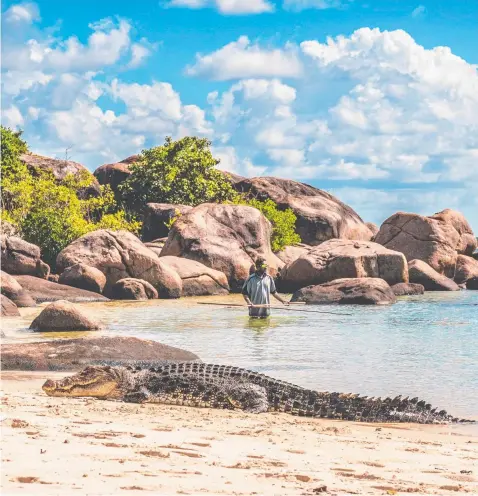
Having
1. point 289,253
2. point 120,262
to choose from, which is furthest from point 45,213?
point 289,253

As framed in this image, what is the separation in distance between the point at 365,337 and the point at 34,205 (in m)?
19.4

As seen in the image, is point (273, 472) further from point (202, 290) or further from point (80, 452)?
point (202, 290)

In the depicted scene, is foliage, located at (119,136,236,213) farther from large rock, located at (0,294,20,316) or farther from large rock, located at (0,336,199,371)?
large rock, located at (0,336,199,371)

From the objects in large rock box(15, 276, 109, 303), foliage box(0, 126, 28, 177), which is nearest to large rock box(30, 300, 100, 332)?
large rock box(15, 276, 109, 303)

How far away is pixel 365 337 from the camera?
1975 cm

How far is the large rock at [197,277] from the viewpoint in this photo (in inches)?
1261

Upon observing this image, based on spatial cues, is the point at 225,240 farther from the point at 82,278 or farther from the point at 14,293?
the point at 14,293

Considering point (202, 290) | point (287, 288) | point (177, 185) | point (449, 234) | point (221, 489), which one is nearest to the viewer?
point (221, 489)

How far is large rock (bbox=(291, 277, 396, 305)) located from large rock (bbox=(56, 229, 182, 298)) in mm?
4579

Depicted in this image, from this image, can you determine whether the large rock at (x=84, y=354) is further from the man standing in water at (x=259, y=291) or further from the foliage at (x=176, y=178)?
the foliage at (x=176, y=178)

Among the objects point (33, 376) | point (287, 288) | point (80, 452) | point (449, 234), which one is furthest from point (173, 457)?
point (449, 234)

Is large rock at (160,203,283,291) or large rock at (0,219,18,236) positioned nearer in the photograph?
large rock at (0,219,18,236)

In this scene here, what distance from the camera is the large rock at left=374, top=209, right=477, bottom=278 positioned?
40.7 m

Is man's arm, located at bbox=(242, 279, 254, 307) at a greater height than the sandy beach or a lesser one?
greater
